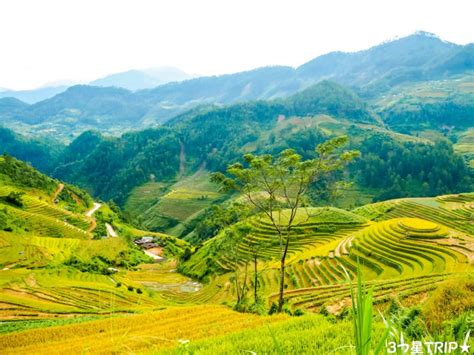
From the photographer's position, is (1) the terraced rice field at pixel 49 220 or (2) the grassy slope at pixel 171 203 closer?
Result: (1) the terraced rice field at pixel 49 220

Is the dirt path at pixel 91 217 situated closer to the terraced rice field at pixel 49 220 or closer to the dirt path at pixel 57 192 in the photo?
the terraced rice field at pixel 49 220

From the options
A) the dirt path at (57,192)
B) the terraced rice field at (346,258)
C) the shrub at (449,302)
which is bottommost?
the terraced rice field at (346,258)

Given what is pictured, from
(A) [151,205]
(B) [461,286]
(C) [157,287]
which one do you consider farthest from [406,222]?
(A) [151,205]

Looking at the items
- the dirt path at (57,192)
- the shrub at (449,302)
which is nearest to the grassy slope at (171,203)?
the dirt path at (57,192)

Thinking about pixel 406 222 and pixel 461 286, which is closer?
pixel 461 286

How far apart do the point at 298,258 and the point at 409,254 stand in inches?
542

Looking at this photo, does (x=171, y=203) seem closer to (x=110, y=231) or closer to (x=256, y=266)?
(x=110, y=231)

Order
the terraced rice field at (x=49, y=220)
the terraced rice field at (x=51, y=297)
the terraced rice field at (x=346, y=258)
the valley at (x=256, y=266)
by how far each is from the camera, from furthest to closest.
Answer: the terraced rice field at (x=49, y=220) → the terraced rice field at (x=346, y=258) → the terraced rice field at (x=51, y=297) → the valley at (x=256, y=266)

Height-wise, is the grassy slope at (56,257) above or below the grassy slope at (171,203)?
above

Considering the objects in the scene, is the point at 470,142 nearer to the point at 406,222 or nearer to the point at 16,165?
the point at 406,222

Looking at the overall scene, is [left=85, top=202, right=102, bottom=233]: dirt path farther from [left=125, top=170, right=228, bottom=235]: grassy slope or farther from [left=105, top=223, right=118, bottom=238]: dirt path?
[left=125, top=170, right=228, bottom=235]: grassy slope

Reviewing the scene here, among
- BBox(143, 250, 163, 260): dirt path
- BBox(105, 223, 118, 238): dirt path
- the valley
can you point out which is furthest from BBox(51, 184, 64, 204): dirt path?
BBox(143, 250, 163, 260): dirt path

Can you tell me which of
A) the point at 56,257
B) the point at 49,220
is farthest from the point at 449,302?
the point at 49,220

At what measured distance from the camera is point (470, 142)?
18175 cm
